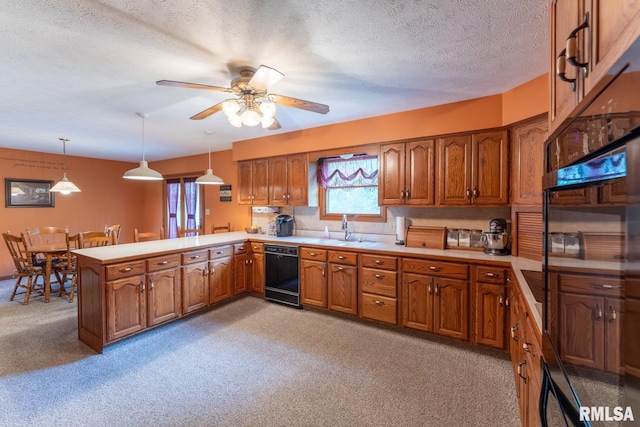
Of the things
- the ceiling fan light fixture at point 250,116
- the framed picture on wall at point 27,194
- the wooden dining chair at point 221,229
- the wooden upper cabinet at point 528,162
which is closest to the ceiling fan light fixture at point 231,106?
the ceiling fan light fixture at point 250,116

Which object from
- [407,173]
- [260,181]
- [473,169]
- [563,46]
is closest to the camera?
[563,46]

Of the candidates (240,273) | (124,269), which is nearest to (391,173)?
(240,273)

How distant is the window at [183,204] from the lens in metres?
6.28

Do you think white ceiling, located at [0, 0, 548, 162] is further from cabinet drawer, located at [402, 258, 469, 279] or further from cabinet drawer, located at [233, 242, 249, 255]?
cabinet drawer, located at [233, 242, 249, 255]

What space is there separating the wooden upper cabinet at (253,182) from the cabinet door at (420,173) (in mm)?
2222

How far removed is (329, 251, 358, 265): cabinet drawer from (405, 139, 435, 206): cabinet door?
2.93 ft

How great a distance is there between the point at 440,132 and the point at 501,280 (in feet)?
5.26

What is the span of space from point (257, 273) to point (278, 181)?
141 cm

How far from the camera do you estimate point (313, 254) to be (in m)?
3.71

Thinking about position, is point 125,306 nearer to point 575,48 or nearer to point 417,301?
point 417,301

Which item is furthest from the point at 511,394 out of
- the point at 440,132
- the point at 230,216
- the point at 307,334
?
the point at 230,216

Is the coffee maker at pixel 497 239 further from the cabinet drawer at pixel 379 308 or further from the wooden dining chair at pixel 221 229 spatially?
the wooden dining chair at pixel 221 229

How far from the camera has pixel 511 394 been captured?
215cm

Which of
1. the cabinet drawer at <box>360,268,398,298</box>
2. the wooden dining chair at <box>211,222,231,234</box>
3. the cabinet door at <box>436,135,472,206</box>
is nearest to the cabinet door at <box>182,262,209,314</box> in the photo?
the wooden dining chair at <box>211,222,231,234</box>
